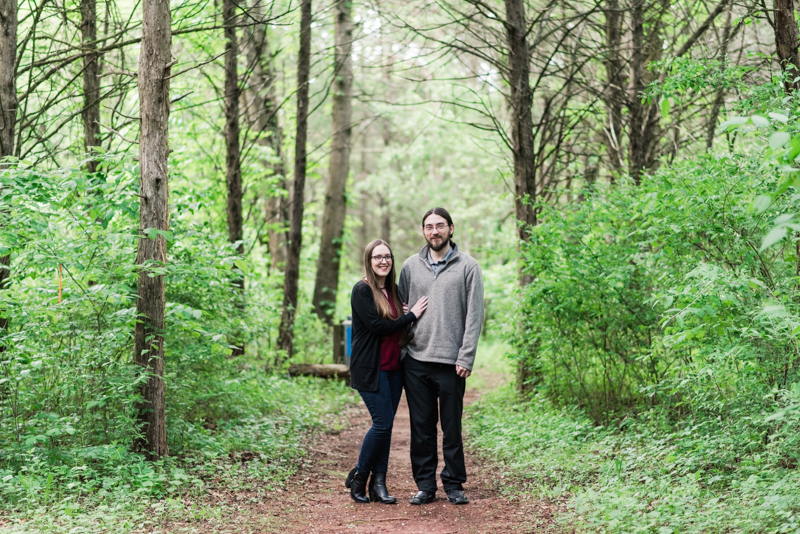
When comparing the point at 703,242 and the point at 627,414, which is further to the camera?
the point at 627,414

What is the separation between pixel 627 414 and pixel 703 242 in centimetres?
212

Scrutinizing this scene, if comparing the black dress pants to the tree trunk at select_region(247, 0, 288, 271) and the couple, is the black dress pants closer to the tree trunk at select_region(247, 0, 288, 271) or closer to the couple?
the couple

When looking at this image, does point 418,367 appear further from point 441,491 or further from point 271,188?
point 271,188

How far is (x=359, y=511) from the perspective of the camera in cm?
520

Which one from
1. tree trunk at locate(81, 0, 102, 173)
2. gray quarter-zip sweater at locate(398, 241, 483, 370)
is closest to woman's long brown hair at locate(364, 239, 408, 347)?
gray quarter-zip sweater at locate(398, 241, 483, 370)

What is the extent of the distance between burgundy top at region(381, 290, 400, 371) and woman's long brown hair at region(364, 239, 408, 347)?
0.13 ft

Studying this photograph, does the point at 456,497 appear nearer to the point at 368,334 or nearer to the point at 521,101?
the point at 368,334

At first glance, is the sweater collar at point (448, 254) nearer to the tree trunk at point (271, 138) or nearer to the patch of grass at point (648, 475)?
the patch of grass at point (648, 475)

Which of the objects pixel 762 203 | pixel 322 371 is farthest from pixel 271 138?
pixel 762 203

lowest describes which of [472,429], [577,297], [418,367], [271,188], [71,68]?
[472,429]

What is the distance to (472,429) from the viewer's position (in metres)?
8.57

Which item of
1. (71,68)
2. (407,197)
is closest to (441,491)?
(71,68)

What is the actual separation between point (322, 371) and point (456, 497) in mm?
7631

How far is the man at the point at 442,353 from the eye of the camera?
207 inches
